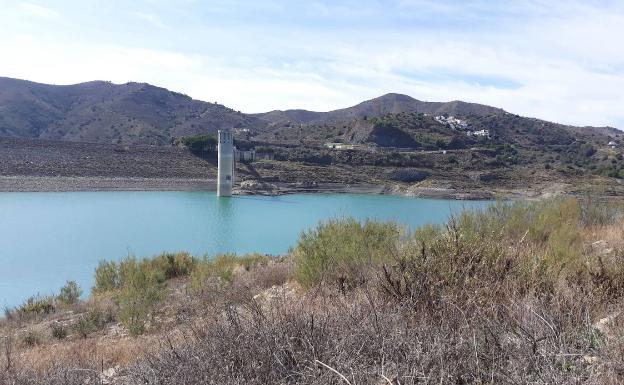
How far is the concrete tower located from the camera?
48.2 m

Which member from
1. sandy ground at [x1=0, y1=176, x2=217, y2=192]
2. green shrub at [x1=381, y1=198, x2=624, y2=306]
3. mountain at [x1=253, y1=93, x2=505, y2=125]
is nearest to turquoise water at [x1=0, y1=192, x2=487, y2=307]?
sandy ground at [x1=0, y1=176, x2=217, y2=192]

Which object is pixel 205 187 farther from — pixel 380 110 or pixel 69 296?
pixel 380 110

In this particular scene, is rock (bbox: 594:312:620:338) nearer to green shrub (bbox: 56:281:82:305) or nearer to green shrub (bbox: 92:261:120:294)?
green shrub (bbox: 56:281:82:305)

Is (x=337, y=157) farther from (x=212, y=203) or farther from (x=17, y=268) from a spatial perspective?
(x=17, y=268)

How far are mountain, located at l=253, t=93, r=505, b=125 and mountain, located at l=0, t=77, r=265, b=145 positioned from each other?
1201 inches

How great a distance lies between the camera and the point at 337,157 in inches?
2398

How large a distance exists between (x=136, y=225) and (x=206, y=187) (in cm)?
2175

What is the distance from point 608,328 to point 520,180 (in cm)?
5432

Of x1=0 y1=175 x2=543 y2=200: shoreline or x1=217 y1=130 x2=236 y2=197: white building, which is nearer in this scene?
x1=0 y1=175 x2=543 y2=200: shoreline

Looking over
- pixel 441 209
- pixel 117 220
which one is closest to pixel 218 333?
pixel 117 220

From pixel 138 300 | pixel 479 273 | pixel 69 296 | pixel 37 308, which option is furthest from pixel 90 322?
pixel 479 273

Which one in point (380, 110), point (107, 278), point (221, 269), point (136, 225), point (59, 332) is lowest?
point (136, 225)

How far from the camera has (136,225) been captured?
29.3m

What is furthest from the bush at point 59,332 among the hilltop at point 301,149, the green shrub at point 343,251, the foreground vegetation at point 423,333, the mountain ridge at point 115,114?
the mountain ridge at point 115,114
